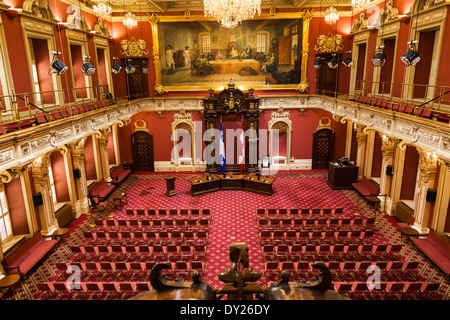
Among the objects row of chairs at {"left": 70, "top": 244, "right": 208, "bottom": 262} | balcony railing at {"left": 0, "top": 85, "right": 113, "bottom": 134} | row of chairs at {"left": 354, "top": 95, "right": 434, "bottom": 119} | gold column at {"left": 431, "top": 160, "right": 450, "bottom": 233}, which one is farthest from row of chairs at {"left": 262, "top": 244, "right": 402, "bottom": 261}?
balcony railing at {"left": 0, "top": 85, "right": 113, "bottom": 134}

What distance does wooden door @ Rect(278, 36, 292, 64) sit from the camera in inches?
722

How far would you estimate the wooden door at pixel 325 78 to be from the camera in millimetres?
18328

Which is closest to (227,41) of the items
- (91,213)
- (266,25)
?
(266,25)

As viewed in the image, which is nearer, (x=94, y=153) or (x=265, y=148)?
(x=94, y=153)

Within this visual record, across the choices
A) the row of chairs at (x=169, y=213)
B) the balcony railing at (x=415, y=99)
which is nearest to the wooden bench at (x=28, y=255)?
the row of chairs at (x=169, y=213)

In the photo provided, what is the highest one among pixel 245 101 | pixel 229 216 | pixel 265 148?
pixel 245 101

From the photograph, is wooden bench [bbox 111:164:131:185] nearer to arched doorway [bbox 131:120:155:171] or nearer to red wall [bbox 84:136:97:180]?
arched doorway [bbox 131:120:155:171]

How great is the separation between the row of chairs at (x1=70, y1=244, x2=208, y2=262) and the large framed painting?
11556 mm

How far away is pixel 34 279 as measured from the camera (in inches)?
364

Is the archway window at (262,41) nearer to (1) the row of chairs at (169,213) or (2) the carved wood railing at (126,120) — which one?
(2) the carved wood railing at (126,120)

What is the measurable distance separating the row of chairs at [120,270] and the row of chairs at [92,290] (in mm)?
693

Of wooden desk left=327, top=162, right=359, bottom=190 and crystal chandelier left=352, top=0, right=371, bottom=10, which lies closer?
crystal chandelier left=352, top=0, right=371, bottom=10

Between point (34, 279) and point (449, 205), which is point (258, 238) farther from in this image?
point (34, 279)
